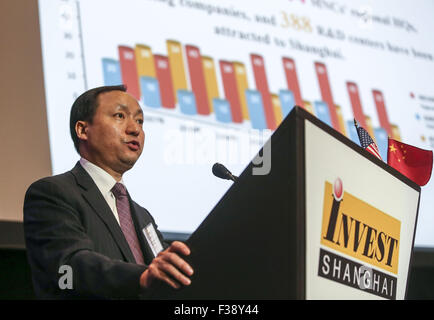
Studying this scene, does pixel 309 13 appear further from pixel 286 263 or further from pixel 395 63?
pixel 286 263

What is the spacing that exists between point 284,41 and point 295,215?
210 cm

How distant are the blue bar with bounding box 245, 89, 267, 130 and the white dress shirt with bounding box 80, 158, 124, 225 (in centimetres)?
122

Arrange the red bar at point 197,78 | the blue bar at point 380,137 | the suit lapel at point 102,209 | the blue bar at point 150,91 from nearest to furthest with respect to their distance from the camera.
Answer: the suit lapel at point 102,209 → the blue bar at point 150,91 → the red bar at point 197,78 → the blue bar at point 380,137

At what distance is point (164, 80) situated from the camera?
255 cm

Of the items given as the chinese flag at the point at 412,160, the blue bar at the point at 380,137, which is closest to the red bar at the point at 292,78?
the blue bar at the point at 380,137

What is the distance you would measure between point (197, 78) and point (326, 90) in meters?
0.69

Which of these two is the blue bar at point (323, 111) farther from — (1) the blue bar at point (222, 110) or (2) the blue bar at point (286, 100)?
(1) the blue bar at point (222, 110)

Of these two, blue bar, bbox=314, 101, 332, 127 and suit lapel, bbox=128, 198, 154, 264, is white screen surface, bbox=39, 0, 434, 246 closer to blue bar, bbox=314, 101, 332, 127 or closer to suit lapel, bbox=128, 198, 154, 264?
blue bar, bbox=314, 101, 332, 127

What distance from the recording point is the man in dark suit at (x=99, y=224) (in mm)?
1109

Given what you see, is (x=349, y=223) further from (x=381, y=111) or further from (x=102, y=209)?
(x=381, y=111)

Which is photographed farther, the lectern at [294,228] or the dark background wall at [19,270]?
the dark background wall at [19,270]

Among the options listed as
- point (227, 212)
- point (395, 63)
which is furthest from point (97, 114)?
point (395, 63)

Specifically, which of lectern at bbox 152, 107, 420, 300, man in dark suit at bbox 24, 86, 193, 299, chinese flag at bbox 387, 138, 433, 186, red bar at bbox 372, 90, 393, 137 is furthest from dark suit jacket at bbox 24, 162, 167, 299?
red bar at bbox 372, 90, 393, 137

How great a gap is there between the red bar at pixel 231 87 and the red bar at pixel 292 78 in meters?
0.29
